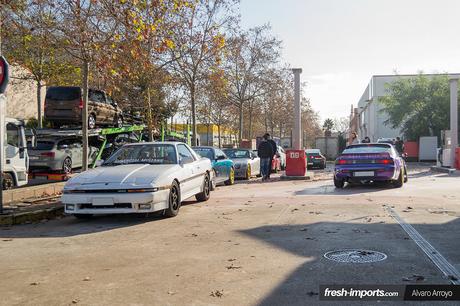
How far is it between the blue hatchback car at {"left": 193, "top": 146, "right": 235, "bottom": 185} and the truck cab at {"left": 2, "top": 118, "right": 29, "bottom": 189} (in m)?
5.27

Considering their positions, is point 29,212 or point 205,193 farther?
point 205,193

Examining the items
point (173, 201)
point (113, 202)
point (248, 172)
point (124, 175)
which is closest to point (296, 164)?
point (248, 172)

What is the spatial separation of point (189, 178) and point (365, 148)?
685 cm

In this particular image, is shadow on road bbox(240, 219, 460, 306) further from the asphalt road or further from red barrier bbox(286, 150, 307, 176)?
red barrier bbox(286, 150, 307, 176)

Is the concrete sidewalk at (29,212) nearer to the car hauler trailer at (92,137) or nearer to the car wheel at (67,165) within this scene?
the car hauler trailer at (92,137)

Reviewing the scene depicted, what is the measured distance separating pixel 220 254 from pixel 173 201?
338cm

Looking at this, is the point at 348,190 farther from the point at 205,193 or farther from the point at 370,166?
the point at 205,193

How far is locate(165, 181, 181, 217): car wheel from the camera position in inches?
365

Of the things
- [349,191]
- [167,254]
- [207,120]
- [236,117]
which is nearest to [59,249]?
[167,254]

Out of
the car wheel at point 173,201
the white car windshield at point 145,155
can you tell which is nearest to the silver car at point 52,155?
the white car windshield at point 145,155

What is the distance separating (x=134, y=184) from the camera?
8.63 m

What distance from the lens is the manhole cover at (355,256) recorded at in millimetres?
→ 5695

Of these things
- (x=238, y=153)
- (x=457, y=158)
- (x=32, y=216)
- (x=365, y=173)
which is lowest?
(x=32, y=216)

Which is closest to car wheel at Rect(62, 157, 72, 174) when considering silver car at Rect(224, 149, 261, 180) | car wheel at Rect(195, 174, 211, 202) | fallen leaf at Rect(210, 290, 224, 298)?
silver car at Rect(224, 149, 261, 180)
